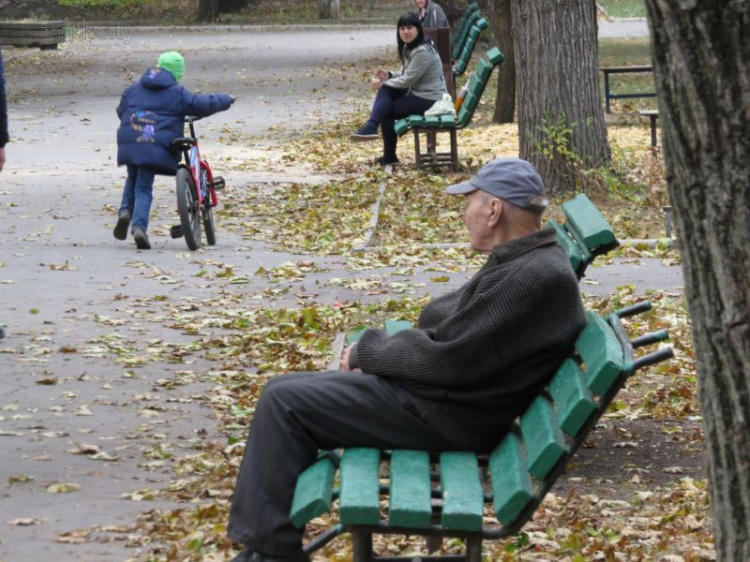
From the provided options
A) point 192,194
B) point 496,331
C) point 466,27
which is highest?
point 496,331

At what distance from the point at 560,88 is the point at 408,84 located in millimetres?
3553

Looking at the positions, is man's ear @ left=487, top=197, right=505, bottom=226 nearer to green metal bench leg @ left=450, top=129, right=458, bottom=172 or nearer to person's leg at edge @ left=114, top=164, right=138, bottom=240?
person's leg at edge @ left=114, top=164, right=138, bottom=240

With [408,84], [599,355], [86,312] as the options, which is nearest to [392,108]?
[408,84]

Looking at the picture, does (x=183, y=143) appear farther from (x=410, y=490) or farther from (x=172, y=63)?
(x=410, y=490)

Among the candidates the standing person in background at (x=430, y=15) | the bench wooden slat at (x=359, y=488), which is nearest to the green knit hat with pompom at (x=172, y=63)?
the bench wooden slat at (x=359, y=488)

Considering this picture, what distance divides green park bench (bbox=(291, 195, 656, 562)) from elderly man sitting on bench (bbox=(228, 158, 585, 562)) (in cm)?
6

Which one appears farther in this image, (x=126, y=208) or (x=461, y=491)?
(x=126, y=208)

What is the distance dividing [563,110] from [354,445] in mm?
8497

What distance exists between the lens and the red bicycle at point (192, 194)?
1117cm

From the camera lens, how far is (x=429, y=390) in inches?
174

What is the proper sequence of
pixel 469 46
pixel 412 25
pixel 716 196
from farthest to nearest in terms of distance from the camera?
1. pixel 469 46
2. pixel 412 25
3. pixel 716 196

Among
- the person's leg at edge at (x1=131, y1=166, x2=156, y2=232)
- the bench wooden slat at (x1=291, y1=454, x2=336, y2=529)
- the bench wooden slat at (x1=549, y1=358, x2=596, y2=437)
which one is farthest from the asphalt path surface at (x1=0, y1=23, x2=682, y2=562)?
the bench wooden slat at (x1=549, y1=358, x2=596, y2=437)

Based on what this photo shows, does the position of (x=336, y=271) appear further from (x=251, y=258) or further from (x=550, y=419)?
(x=550, y=419)

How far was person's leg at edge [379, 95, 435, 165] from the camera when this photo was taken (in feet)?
51.6
